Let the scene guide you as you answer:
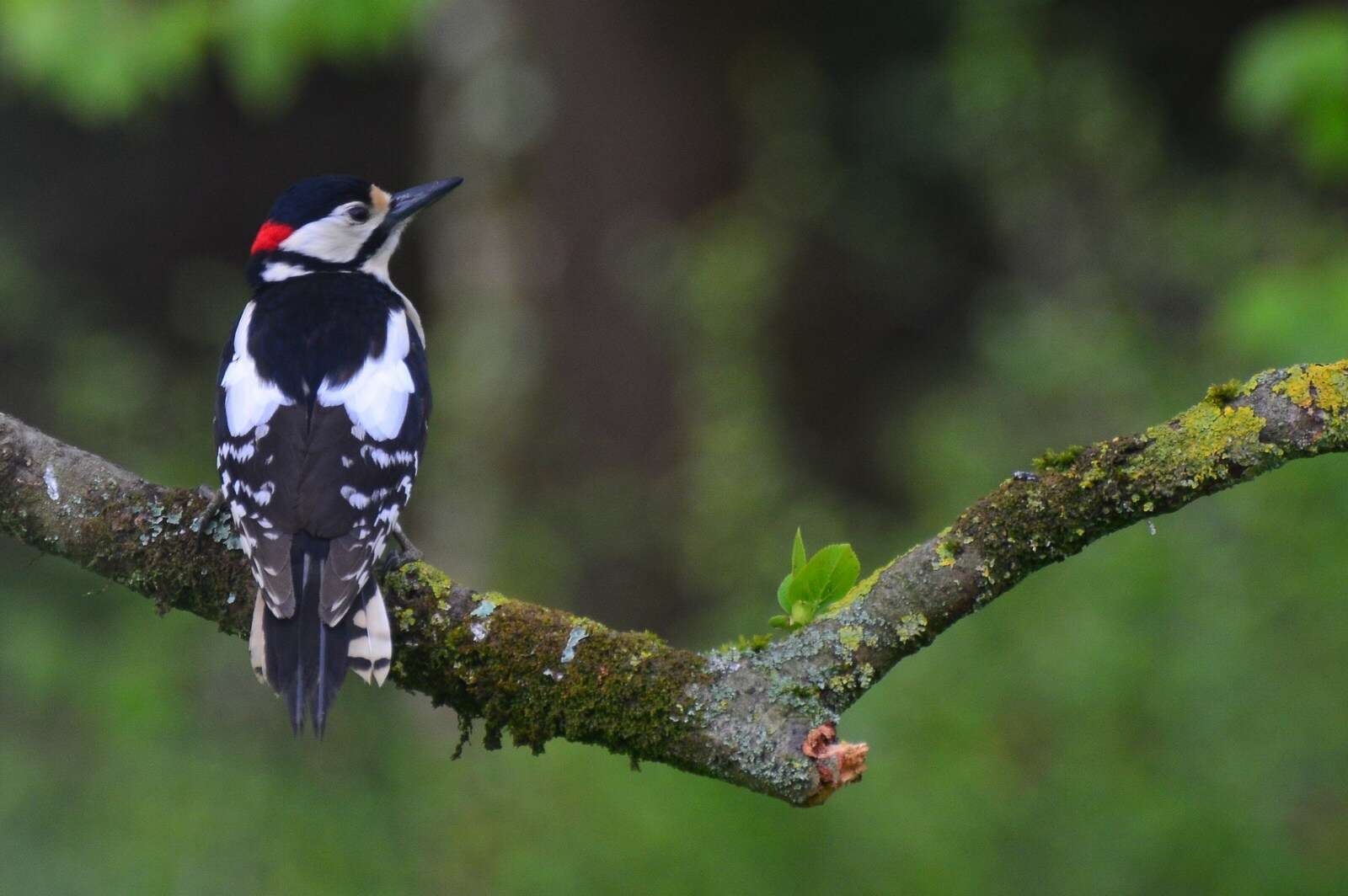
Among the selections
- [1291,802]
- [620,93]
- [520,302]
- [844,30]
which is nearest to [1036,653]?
[1291,802]

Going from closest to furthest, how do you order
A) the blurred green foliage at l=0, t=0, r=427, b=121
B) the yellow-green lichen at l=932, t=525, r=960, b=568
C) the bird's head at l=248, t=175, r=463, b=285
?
the yellow-green lichen at l=932, t=525, r=960, b=568, the bird's head at l=248, t=175, r=463, b=285, the blurred green foliage at l=0, t=0, r=427, b=121

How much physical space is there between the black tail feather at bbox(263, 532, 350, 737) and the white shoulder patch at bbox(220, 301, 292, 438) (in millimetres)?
544

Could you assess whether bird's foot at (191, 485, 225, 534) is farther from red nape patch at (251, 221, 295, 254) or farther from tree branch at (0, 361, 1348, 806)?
red nape patch at (251, 221, 295, 254)

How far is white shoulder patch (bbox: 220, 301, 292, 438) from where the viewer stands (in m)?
3.22

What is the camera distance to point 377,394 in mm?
3322

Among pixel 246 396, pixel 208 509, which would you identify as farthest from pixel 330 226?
pixel 208 509

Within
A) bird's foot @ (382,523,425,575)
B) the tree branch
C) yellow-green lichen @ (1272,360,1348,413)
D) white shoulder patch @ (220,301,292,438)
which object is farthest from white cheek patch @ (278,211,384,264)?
yellow-green lichen @ (1272,360,1348,413)

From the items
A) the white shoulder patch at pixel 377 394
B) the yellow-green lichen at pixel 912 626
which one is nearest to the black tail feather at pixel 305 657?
the white shoulder patch at pixel 377 394

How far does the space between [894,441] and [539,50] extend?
2734 mm

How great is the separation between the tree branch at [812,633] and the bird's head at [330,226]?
1.66 meters

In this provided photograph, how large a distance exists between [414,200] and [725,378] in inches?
108

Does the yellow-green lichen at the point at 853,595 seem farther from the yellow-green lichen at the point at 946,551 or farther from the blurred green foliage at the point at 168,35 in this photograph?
the blurred green foliage at the point at 168,35

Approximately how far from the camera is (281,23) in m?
5.39

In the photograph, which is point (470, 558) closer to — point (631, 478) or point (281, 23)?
point (631, 478)
